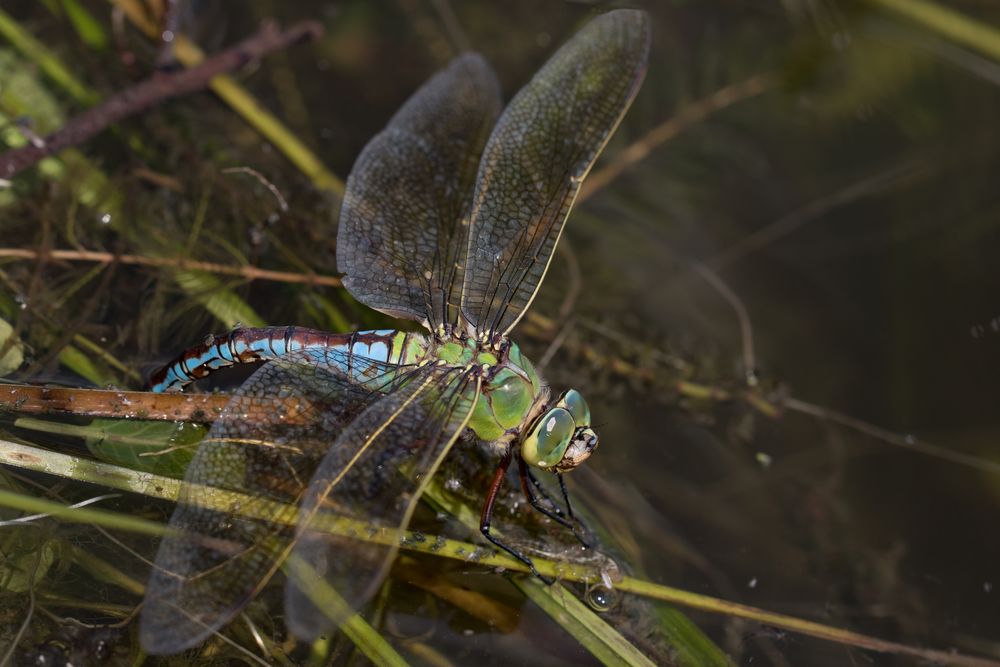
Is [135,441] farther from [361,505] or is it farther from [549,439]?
[549,439]

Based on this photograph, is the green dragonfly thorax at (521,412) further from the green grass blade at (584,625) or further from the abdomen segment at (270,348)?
the green grass blade at (584,625)

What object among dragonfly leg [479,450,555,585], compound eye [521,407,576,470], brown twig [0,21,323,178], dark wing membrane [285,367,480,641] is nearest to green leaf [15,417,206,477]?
dark wing membrane [285,367,480,641]

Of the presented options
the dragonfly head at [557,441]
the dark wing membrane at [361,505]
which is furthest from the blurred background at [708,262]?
the dark wing membrane at [361,505]

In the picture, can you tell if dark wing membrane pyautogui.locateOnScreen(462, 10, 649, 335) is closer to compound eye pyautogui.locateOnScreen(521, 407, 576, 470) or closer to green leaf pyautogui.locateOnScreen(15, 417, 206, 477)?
compound eye pyautogui.locateOnScreen(521, 407, 576, 470)

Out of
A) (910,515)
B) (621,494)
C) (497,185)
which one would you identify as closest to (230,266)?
(497,185)

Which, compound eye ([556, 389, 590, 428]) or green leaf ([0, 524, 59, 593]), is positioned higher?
green leaf ([0, 524, 59, 593])

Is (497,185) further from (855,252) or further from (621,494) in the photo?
(855,252)

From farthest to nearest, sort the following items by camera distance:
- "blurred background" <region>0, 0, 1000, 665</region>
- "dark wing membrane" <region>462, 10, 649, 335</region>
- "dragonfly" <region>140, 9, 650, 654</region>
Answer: "blurred background" <region>0, 0, 1000, 665</region>, "dark wing membrane" <region>462, 10, 649, 335</region>, "dragonfly" <region>140, 9, 650, 654</region>
